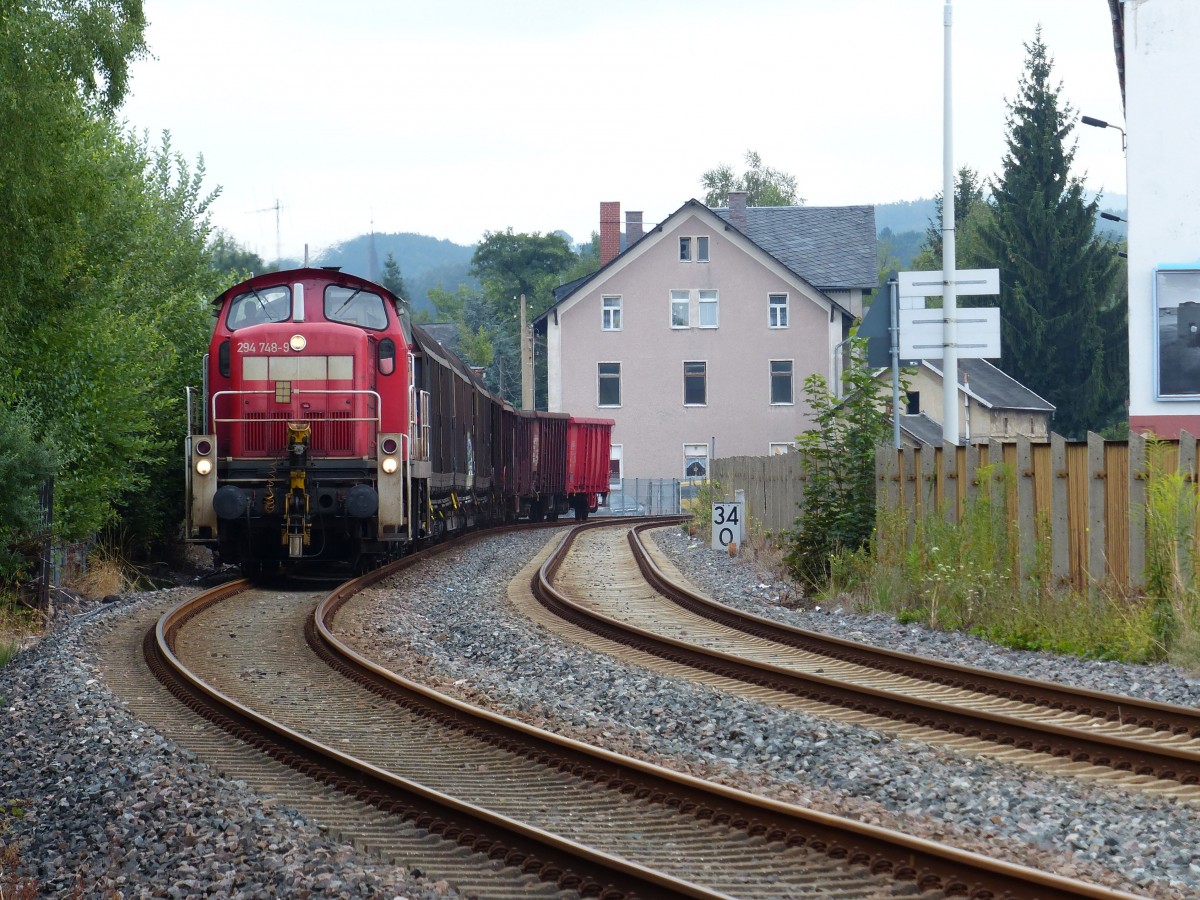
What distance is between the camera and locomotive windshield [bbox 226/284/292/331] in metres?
17.0

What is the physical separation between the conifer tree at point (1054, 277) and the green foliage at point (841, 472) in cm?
4731

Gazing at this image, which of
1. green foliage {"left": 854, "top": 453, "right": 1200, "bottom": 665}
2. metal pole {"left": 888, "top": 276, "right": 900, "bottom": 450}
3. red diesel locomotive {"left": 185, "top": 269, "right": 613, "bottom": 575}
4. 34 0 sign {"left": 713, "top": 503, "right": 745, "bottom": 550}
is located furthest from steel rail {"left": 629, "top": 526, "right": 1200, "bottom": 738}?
34 0 sign {"left": 713, "top": 503, "right": 745, "bottom": 550}

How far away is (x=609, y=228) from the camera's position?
5762 centimetres

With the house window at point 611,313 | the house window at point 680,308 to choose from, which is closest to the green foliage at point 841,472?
the house window at point 680,308

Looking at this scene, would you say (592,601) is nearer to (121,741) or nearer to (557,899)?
(121,741)

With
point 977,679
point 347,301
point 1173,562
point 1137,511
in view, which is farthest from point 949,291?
point 977,679

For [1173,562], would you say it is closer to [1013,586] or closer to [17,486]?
[1013,586]

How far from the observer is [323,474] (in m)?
16.3

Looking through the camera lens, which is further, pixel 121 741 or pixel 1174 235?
pixel 1174 235

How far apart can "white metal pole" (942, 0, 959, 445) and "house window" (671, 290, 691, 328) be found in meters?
33.6

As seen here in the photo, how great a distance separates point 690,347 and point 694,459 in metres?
4.33

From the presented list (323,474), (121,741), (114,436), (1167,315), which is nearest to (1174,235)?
(1167,315)

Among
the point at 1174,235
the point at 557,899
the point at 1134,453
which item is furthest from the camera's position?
the point at 1174,235

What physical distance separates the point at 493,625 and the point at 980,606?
4.76 meters
